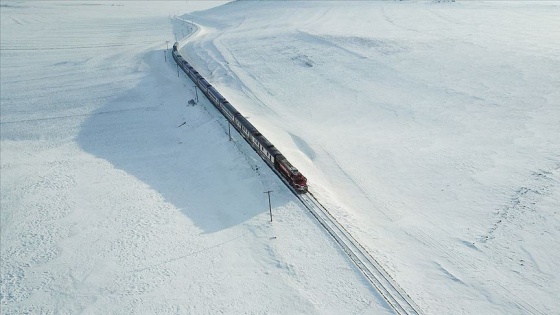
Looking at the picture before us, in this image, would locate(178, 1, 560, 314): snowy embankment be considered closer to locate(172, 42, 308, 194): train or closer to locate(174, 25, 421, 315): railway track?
locate(174, 25, 421, 315): railway track

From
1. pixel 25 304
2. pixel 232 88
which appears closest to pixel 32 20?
pixel 232 88

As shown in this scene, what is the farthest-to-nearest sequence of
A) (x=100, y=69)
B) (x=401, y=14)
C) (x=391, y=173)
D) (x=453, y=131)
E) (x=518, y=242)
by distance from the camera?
(x=401, y=14) < (x=100, y=69) < (x=453, y=131) < (x=391, y=173) < (x=518, y=242)

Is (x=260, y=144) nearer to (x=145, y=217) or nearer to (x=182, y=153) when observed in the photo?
(x=182, y=153)

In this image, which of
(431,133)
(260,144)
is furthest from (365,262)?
(431,133)

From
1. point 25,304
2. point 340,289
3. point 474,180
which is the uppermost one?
point 474,180

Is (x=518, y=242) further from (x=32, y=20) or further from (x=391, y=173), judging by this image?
(x=32, y=20)

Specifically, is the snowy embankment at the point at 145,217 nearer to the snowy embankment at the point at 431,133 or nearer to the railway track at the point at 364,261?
the railway track at the point at 364,261

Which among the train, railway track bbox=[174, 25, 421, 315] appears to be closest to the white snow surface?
railway track bbox=[174, 25, 421, 315]
